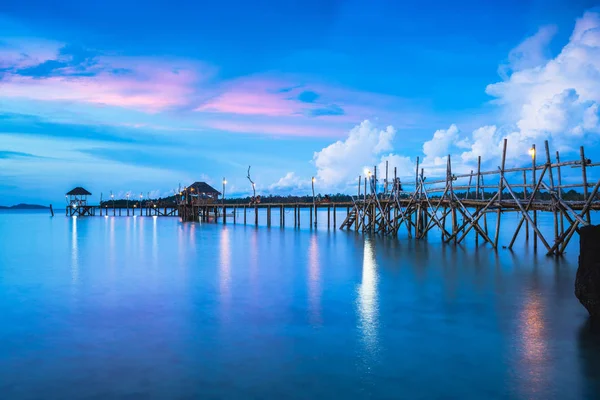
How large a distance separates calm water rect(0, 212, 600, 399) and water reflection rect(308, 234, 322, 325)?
0.30 ft

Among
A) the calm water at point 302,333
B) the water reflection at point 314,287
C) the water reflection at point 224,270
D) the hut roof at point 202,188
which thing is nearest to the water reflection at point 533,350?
the calm water at point 302,333

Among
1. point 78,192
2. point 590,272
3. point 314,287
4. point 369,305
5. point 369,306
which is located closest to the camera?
point 590,272

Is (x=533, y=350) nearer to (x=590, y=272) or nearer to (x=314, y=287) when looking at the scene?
(x=590, y=272)

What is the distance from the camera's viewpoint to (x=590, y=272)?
10.0 meters

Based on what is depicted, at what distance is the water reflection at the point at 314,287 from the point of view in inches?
460

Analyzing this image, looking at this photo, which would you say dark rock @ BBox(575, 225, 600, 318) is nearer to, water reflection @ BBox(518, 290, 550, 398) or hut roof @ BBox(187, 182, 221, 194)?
water reflection @ BBox(518, 290, 550, 398)

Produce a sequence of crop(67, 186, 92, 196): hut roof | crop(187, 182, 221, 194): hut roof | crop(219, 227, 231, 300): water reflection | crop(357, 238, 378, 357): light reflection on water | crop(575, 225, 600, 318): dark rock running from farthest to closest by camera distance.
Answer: crop(67, 186, 92, 196): hut roof, crop(187, 182, 221, 194): hut roof, crop(219, 227, 231, 300): water reflection, crop(575, 225, 600, 318): dark rock, crop(357, 238, 378, 357): light reflection on water

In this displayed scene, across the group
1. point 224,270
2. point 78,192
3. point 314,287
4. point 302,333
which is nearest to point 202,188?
point 78,192

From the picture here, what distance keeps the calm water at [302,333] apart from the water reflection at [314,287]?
92 millimetres

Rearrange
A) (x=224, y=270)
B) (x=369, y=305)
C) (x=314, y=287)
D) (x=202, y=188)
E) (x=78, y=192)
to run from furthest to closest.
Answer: (x=78, y=192) → (x=202, y=188) → (x=224, y=270) → (x=314, y=287) → (x=369, y=305)

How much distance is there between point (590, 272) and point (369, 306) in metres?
5.19

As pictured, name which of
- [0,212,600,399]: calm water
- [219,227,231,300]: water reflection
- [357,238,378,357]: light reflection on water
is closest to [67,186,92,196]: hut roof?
[219,227,231,300]: water reflection

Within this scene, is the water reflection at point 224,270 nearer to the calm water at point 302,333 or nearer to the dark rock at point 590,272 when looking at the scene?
the calm water at point 302,333

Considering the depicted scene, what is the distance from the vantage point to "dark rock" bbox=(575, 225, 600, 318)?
32.8 ft
